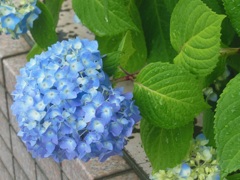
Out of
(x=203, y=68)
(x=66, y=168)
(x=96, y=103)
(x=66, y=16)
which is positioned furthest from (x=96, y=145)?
(x=66, y=16)

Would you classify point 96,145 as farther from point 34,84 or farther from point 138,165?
point 138,165

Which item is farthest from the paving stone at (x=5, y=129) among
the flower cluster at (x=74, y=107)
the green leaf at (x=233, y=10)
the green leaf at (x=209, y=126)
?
the green leaf at (x=233, y=10)

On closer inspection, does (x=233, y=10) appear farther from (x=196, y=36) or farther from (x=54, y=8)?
(x=54, y=8)

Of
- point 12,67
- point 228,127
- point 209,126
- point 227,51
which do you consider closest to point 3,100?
point 12,67

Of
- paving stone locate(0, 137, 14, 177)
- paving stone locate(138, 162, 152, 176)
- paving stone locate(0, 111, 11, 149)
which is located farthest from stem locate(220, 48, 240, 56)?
paving stone locate(0, 137, 14, 177)

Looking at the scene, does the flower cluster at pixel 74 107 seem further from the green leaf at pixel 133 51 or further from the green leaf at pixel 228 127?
the green leaf at pixel 133 51

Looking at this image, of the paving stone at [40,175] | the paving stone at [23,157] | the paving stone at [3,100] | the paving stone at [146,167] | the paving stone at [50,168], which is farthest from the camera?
the paving stone at [3,100]
